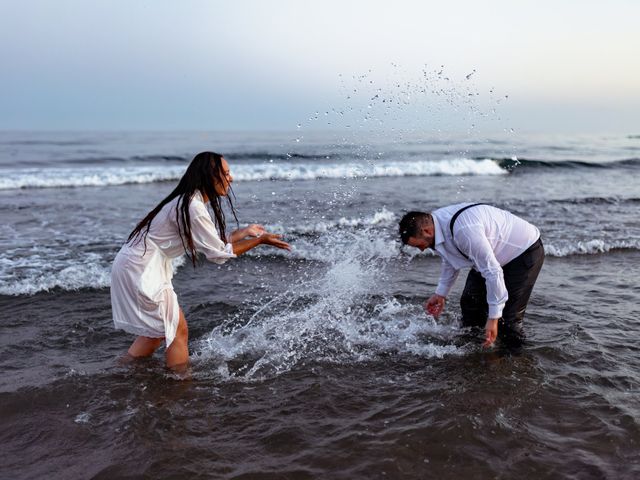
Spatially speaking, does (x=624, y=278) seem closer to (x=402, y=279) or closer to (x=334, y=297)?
(x=402, y=279)

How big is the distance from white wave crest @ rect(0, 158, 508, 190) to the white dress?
1661 cm

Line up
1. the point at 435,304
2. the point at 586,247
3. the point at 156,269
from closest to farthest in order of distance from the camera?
1. the point at 156,269
2. the point at 435,304
3. the point at 586,247

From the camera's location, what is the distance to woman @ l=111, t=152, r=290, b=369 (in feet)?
12.6

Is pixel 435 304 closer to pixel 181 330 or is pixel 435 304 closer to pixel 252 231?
pixel 252 231

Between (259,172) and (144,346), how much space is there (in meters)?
18.8

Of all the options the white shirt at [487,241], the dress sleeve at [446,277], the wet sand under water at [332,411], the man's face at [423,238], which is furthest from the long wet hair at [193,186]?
the dress sleeve at [446,277]

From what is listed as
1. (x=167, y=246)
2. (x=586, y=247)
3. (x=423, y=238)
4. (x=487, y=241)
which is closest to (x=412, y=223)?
(x=423, y=238)

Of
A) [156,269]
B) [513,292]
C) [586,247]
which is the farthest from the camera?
[586,247]

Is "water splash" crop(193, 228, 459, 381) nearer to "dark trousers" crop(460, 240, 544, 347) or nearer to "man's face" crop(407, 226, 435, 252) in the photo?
"dark trousers" crop(460, 240, 544, 347)

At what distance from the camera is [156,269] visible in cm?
402

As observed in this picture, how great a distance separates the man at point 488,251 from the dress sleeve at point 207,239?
54.7 inches

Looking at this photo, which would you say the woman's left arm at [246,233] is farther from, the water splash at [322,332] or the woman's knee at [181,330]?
the water splash at [322,332]

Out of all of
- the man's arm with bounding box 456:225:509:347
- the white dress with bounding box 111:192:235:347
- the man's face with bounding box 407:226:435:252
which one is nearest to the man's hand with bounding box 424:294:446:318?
the man's arm with bounding box 456:225:509:347

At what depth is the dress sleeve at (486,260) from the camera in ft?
13.1
